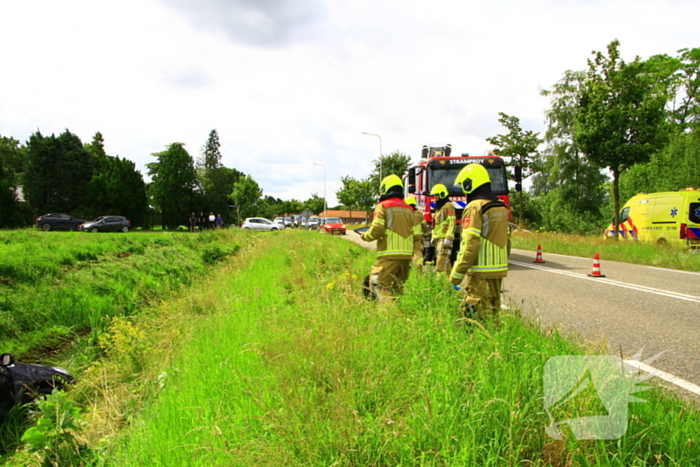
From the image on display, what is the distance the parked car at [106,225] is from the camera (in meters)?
33.1

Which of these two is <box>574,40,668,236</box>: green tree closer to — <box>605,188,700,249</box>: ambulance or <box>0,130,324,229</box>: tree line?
<box>605,188,700,249</box>: ambulance

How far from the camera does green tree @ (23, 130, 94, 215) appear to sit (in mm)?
39188

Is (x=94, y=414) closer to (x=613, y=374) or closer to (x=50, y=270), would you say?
(x=613, y=374)

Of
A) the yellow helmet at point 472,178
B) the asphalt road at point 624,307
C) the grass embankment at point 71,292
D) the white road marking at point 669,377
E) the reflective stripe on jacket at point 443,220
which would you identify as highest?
the yellow helmet at point 472,178

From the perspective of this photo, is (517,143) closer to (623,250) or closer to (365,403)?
(623,250)

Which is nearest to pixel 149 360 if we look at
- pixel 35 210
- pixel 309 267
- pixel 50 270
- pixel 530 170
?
pixel 309 267

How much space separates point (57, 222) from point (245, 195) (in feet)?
113

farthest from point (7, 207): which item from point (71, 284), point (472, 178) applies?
point (472, 178)

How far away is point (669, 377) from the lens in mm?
3775

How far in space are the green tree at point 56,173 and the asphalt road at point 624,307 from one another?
141ft

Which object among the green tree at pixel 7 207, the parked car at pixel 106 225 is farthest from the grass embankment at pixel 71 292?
the green tree at pixel 7 207

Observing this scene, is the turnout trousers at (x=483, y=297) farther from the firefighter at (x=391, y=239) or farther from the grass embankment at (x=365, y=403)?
the firefighter at (x=391, y=239)

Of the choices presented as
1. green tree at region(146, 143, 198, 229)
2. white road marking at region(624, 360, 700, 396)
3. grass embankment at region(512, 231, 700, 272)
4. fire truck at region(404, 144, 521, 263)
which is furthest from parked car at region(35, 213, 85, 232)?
white road marking at region(624, 360, 700, 396)

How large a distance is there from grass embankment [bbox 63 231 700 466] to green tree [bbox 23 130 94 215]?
142 ft
